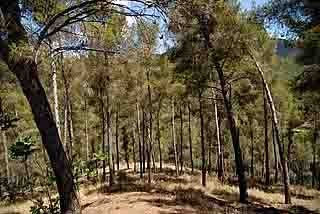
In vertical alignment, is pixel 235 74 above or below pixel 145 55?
above

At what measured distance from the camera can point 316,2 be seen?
33.0 ft

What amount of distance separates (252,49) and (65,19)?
10.7 meters

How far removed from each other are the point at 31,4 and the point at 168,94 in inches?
808

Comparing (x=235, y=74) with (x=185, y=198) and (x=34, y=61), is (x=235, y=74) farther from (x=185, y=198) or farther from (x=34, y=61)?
(x=34, y=61)

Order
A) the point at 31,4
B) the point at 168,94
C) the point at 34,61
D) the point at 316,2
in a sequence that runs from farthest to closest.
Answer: the point at 168,94, the point at 316,2, the point at 31,4, the point at 34,61

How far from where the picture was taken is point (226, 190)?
2016cm

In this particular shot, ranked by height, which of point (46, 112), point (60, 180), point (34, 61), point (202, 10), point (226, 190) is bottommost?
point (226, 190)

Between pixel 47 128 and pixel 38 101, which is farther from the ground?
pixel 38 101

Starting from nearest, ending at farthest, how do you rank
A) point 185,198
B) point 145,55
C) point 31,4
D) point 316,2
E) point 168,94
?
point 31,4 → point 145,55 → point 316,2 → point 185,198 → point 168,94

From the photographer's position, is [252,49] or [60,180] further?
[252,49]

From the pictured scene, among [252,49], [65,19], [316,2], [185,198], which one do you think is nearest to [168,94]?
[252,49]

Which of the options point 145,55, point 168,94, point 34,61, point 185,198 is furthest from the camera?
point 168,94

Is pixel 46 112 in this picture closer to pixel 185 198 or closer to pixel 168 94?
pixel 185 198

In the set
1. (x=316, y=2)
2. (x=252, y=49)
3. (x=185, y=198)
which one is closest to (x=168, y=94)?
(x=252, y=49)
